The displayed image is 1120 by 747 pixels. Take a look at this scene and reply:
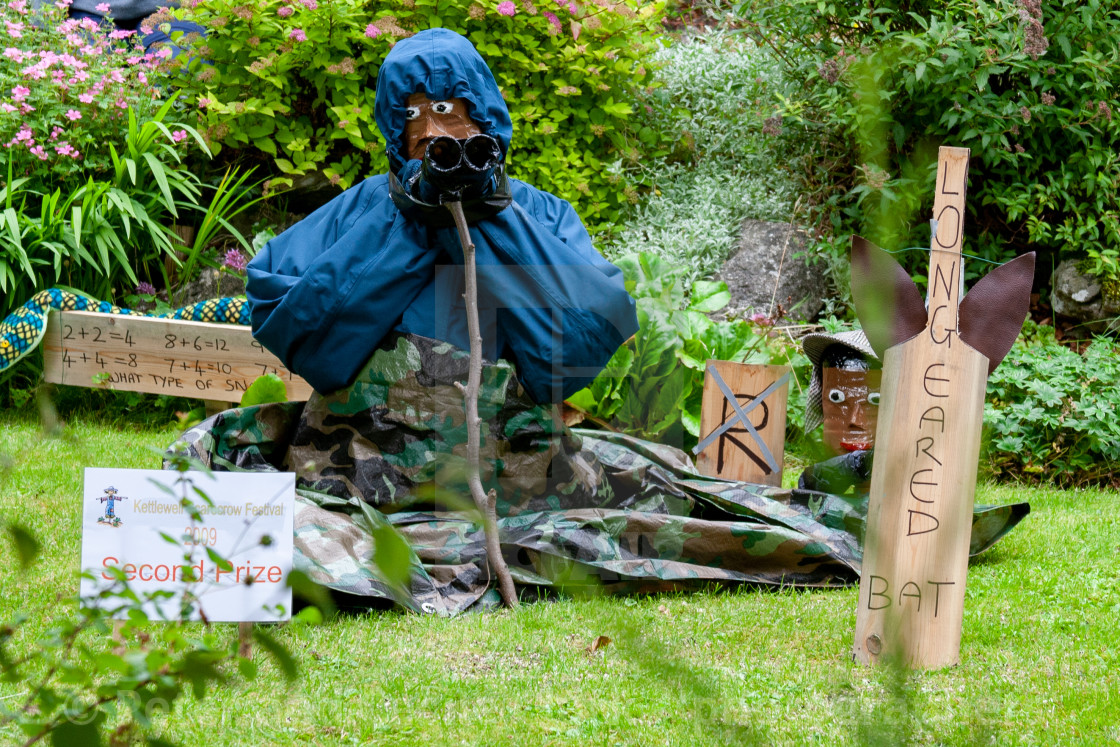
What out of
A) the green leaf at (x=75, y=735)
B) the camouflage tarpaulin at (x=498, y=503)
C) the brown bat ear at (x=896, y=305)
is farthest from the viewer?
the camouflage tarpaulin at (x=498, y=503)

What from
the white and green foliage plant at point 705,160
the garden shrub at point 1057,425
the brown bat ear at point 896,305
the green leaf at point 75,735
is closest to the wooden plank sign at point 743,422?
the garden shrub at point 1057,425

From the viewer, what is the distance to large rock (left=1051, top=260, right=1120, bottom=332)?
17.2 ft

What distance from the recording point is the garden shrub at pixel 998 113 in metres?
4.47

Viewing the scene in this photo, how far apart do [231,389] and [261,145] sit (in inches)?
60.5

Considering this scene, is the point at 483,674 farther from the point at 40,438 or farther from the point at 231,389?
the point at 231,389

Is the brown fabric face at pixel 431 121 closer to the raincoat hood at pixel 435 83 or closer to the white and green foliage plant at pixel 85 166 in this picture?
the raincoat hood at pixel 435 83

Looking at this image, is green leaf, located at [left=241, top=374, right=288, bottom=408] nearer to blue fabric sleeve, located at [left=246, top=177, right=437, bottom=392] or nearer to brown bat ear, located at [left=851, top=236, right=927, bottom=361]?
blue fabric sleeve, located at [left=246, top=177, right=437, bottom=392]

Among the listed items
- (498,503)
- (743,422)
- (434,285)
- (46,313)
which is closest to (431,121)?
(434,285)

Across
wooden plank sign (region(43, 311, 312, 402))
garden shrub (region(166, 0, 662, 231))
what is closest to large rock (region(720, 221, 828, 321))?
garden shrub (region(166, 0, 662, 231))

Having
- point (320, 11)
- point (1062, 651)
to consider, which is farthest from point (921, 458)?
point (320, 11)

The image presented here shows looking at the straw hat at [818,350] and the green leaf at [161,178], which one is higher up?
the green leaf at [161,178]

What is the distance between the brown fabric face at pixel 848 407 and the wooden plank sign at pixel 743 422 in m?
0.18

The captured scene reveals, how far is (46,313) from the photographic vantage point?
15.1 ft

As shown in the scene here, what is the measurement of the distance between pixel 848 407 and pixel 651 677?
2.30 metres
